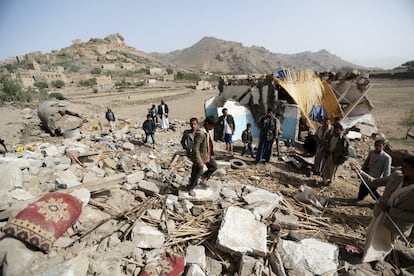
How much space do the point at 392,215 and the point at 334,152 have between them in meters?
2.42

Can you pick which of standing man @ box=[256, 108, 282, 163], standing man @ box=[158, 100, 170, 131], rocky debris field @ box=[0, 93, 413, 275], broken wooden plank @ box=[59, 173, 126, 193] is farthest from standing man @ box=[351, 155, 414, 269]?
standing man @ box=[158, 100, 170, 131]

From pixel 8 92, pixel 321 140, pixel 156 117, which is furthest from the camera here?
pixel 8 92

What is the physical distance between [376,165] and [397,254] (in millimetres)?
1600

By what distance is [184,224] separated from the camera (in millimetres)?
3184

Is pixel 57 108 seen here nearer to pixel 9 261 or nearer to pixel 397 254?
pixel 9 261

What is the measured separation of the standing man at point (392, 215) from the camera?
7.57ft

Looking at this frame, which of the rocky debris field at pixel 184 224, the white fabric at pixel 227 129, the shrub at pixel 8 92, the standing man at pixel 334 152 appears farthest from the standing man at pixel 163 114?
Result: the shrub at pixel 8 92

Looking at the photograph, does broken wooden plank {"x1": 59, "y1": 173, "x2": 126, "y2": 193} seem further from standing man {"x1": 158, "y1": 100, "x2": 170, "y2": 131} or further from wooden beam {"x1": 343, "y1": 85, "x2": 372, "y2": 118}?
wooden beam {"x1": 343, "y1": 85, "x2": 372, "y2": 118}

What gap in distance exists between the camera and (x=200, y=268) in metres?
2.54

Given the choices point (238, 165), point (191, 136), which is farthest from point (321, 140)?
point (191, 136)

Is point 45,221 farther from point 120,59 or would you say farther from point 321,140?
point 120,59

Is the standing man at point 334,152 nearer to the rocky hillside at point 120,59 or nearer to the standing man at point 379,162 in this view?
the standing man at point 379,162

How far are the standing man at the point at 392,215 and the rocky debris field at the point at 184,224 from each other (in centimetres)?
26

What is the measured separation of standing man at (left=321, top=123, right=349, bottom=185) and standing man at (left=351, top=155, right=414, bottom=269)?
6.02 feet
